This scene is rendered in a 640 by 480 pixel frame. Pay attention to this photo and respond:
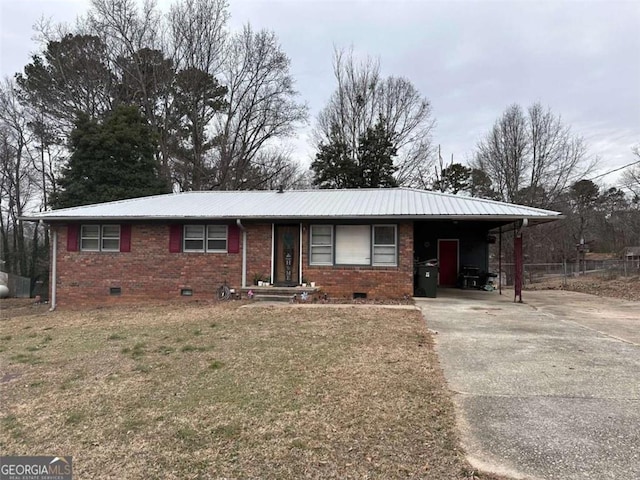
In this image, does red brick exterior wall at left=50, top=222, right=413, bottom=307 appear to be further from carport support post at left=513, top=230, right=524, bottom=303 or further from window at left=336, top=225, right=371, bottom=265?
carport support post at left=513, top=230, right=524, bottom=303

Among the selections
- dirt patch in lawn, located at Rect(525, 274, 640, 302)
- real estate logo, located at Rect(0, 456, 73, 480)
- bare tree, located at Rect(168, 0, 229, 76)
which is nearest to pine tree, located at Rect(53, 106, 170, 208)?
bare tree, located at Rect(168, 0, 229, 76)

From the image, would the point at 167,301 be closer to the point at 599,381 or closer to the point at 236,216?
the point at 236,216

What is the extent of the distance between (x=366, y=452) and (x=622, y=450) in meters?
1.89

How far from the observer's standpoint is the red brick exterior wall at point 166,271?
41.9 feet

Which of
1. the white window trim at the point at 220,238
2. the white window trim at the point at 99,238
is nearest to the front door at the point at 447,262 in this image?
the white window trim at the point at 220,238

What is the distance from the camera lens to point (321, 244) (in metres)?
13.1

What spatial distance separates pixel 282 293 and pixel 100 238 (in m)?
6.58

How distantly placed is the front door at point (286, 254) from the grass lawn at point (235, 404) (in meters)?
5.66

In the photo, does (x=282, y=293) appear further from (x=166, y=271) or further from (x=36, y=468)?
(x=36, y=468)

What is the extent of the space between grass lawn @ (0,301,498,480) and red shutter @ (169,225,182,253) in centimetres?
600

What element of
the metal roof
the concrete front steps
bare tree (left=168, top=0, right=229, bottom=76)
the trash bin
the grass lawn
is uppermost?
bare tree (left=168, top=0, right=229, bottom=76)

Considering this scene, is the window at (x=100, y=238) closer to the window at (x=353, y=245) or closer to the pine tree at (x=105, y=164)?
the window at (x=353, y=245)

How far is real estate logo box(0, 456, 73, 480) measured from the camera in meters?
3.00

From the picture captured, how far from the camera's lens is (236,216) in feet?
41.9
